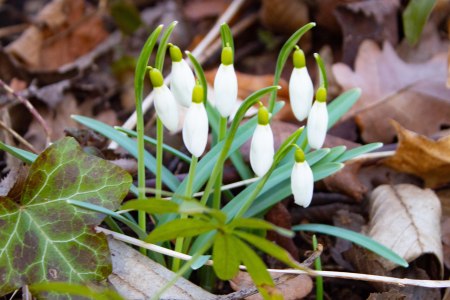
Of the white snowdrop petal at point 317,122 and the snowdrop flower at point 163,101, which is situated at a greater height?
the snowdrop flower at point 163,101

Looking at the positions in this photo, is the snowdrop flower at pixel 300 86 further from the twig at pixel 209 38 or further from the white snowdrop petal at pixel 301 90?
the twig at pixel 209 38

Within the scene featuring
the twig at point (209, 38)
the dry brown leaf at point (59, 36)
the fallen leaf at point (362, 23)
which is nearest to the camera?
the twig at point (209, 38)

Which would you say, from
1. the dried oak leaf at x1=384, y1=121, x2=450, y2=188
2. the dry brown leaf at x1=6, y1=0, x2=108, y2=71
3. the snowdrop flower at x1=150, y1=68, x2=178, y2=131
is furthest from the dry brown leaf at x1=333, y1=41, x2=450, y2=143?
the dry brown leaf at x1=6, y1=0, x2=108, y2=71

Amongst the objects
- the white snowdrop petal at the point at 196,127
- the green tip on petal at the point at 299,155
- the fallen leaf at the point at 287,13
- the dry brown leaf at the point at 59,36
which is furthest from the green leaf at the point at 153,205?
the dry brown leaf at the point at 59,36

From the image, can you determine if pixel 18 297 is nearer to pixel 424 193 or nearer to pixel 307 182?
pixel 307 182

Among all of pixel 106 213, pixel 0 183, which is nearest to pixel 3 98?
pixel 0 183

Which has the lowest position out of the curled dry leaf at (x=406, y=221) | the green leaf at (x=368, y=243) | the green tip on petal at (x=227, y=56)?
the curled dry leaf at (x=406, y=221)
